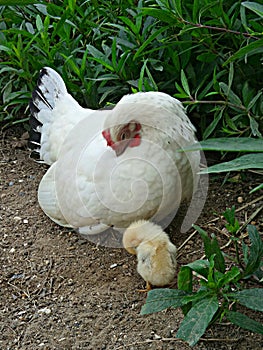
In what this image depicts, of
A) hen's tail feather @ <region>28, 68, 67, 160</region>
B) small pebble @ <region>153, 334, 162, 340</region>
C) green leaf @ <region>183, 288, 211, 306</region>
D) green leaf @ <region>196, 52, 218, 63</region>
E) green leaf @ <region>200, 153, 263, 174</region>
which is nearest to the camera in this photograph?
green leaf @ <region>200, 153, 263, 174</region>

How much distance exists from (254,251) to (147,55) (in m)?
1.28

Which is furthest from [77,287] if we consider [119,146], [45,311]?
[119,146]

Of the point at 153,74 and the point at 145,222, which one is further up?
the point at 153,74

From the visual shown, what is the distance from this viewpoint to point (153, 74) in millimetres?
2977

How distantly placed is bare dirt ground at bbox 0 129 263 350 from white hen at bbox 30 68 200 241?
0.15m

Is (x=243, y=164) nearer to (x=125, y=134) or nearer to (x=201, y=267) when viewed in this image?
(x=201, y=267)

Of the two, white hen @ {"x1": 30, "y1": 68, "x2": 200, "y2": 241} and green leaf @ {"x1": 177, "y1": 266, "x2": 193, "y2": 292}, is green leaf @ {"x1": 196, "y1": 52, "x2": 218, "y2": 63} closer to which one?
white hen @ {"x1": 30, "y1": 68, "x2": 200, "y2": 241}

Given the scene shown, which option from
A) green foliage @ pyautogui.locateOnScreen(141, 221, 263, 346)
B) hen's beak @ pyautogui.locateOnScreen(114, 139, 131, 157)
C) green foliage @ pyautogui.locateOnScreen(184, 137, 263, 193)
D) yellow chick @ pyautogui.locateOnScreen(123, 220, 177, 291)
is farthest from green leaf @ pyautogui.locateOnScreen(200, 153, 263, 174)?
hen's beak @ pyautogui.locateOnScreen(114, 139, 131, 157)

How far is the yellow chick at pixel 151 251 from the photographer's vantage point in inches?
90.7

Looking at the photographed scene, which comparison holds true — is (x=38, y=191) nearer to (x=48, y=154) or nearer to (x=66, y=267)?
(x=48, y=154)

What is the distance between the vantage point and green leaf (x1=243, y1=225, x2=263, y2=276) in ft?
6.46

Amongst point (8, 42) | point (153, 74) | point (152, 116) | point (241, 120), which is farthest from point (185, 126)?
point (8, 42)

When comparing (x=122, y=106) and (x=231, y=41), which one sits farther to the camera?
(x=231, y=41)

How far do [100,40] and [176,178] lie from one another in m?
1.05
